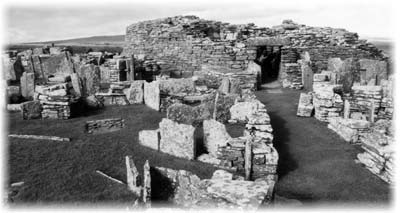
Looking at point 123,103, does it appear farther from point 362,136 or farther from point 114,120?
point 362,136

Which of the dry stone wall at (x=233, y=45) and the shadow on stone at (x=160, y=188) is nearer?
the shadow on stone at (x=160, y=188)

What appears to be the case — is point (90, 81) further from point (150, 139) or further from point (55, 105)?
point (150, 139)

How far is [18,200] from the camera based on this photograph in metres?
5.73

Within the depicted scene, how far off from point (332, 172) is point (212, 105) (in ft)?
13.6

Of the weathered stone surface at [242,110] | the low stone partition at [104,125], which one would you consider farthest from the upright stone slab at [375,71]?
the low stone partition at [104,125]

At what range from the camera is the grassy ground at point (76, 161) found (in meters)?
5.95

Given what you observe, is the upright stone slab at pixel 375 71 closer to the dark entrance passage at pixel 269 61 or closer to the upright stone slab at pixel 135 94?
the dark entrance passage at pixel 269 61

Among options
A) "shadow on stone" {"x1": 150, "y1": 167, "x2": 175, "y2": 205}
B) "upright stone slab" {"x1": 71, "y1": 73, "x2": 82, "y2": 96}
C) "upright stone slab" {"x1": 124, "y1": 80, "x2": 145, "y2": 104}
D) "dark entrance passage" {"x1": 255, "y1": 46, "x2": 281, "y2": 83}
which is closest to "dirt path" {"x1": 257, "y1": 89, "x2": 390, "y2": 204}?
"shadow on stone" {"x1": 150, "y1": 167, "x2": 175, "y2": 205}

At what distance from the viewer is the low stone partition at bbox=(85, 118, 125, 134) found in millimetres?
9422

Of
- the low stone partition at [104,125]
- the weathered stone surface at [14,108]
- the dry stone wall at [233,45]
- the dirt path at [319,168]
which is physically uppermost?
the dry stone wall at [233,45]

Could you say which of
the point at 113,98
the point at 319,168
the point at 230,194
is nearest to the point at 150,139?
the point at 319,168

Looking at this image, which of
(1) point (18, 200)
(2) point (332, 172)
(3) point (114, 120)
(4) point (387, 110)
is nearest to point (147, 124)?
(3) point (114, 120)

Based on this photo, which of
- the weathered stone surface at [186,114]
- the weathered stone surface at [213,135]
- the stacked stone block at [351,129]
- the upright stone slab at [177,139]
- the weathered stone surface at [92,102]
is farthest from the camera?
the weathered stone surface at [92,102]

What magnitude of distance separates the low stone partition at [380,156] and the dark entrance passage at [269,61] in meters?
12.0
